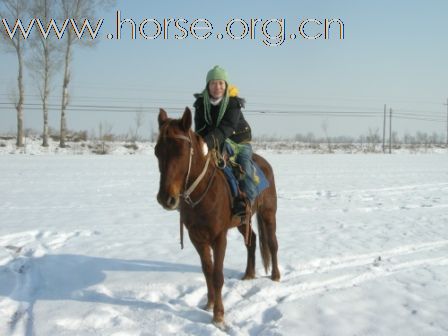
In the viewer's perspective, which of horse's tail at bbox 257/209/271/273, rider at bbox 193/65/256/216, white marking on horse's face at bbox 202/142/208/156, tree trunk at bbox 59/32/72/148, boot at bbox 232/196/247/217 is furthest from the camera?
tree trunk at bbox 59/32/72/148

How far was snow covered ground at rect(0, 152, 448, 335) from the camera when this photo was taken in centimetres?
364

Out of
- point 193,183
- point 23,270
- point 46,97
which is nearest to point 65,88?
point 46,97

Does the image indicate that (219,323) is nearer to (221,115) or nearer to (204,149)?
(204,149)

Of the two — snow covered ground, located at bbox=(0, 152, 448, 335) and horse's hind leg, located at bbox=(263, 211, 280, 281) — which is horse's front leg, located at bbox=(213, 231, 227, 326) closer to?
snow covered ground, located at bbox=(0, 152, 448, 335)

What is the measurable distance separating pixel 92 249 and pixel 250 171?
3.29m

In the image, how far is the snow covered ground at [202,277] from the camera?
11.9ft

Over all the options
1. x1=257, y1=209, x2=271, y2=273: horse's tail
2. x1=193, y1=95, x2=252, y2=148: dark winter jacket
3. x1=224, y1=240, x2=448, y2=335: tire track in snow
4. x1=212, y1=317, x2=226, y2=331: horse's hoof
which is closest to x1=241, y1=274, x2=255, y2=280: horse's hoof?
x1=224, y1=240, x2=448, y2=335: tire track in snow

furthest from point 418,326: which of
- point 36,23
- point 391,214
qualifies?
point 36,23

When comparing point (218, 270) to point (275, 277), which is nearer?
point (218, 270)

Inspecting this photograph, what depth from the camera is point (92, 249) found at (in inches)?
242

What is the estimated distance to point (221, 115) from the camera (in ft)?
13.2

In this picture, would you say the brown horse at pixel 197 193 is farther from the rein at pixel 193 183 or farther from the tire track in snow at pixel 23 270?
the tire track in snow at pixel 23 270

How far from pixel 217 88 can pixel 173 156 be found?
4.16ft

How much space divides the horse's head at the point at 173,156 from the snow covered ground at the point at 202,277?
139 centimetres
